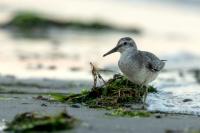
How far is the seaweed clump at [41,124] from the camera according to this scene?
6.95 metres

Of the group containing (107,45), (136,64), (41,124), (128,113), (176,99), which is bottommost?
(41,124)

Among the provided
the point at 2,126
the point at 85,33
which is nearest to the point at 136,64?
the point at 2,126

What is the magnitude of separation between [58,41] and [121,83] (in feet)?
29.6

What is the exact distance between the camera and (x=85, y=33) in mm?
20969

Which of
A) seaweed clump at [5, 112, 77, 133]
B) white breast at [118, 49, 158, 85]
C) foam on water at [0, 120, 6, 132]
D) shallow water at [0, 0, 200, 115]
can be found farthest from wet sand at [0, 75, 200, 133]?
white breast at [118, 49, 158, 85]

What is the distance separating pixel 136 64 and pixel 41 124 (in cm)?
312

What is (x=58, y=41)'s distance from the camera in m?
18.8

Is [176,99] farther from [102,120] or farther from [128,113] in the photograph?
[102,120]

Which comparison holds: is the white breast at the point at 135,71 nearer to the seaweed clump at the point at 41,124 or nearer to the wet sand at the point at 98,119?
the wet sand at the point at 98,119

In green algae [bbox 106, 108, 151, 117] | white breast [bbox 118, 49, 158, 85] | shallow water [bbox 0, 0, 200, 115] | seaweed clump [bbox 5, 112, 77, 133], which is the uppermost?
shallow water [bbox 0, 0, 200, 115]

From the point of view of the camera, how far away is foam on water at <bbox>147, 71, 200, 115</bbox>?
8.65 m

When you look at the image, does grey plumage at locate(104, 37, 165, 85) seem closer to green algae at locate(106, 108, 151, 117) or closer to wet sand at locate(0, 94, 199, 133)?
wet sand at locate(0, 94, 199, 133)

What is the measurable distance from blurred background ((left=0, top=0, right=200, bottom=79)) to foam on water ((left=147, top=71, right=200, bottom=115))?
1816 millimetres

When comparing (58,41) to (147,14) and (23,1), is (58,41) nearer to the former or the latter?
(147,14)
